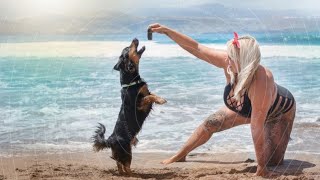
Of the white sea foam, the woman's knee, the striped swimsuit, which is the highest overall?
the striped swimsuit

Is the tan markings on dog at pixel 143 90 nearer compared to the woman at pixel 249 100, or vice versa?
the woman at pixel 249 100

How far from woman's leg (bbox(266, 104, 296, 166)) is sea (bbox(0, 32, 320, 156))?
953mm

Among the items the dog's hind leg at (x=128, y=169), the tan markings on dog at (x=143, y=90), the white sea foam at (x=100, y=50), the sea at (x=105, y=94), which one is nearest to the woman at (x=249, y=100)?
the tan markings on dog at (x=143, y=90)

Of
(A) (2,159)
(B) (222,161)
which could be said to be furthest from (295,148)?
(A) (2,159)

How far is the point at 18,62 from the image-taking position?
1372 cm

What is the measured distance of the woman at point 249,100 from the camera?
449 cm

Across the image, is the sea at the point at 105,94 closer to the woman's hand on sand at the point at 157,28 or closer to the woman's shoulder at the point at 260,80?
the woman's hand on sand at the point at 157,28

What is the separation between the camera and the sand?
506 cm

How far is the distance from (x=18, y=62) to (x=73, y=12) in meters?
3.37

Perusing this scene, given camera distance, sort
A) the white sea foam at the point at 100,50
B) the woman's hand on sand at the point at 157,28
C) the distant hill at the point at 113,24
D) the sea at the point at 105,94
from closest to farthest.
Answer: the woman's hand on sand at the point at 157,28
the sea at the point at 105,94
the distant hill at the point at 113,24
the white sea foam at the point at 100,50

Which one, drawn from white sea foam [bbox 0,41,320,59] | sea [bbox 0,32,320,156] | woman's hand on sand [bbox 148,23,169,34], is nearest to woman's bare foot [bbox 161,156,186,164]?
sea [bbox 0,32,320,156]

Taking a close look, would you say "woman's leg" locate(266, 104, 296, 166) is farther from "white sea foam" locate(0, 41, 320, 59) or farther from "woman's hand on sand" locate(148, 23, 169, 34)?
"white sea foam" locate(0, 41, 320, 59)

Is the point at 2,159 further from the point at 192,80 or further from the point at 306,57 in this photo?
the point at 306,57

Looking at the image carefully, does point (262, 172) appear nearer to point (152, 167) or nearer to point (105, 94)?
point (152, 167)
